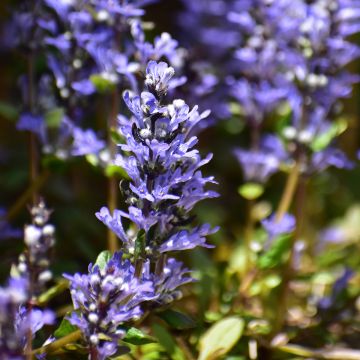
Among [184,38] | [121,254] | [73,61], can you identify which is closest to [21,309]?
[121,254]

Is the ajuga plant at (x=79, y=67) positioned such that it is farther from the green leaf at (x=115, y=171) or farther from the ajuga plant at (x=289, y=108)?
the ajuga plant at (x=289, y=108)

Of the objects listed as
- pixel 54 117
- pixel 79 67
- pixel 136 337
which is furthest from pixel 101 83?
pixel 136 337

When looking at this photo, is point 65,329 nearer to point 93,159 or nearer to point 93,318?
point 93,318

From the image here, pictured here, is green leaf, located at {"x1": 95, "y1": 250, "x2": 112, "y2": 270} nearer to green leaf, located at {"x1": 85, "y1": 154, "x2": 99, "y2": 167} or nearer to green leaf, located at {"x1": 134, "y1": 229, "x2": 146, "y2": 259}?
green leaf, located at {"x1": 134, "y1": 229, "x2": 146, "y2": 259}

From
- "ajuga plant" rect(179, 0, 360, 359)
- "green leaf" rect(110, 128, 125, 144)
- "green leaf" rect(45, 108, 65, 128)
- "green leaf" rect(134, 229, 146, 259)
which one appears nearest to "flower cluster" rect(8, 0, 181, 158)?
"green leaf" rect(45, 108, 65, 128)

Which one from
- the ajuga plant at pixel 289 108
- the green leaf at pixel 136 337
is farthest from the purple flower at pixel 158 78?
the ajuga plant at pixel 289 108
